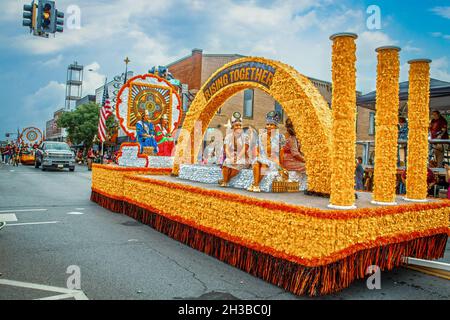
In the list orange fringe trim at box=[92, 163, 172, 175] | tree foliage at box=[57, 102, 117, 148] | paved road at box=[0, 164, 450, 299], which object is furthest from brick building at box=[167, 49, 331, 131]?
paved road at box=[0, 164, 450, 299]

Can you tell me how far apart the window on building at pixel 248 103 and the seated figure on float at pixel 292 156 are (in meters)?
18.8

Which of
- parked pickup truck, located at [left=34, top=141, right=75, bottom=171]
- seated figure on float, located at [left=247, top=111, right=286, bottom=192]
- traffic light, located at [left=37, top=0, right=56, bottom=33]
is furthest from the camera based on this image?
parked pickup truck, located at [left=34, top=141, right=75, bottom=171]

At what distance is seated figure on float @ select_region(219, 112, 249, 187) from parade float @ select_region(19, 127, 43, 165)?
89.2ft

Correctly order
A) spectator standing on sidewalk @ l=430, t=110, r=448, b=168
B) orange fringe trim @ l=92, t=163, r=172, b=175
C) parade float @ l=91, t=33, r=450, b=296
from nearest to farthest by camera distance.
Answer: parade float @ l=91, t=33, r=450, b=296 → orange fringe trim @ l=92, t=163, r=172, b=175 → spectator standing on sidewalk @ l=430, t=110, r=448, b=168

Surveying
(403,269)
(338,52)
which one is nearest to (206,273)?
(403,269)

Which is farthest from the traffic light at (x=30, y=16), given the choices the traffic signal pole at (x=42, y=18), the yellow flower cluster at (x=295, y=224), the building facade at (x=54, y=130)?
the building facade at (x=54, y=130)

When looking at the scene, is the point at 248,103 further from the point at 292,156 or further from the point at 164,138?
the point at 292,156

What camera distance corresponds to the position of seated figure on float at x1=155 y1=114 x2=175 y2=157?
10078 millimetres

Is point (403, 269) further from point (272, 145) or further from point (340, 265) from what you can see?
point (272, 145)

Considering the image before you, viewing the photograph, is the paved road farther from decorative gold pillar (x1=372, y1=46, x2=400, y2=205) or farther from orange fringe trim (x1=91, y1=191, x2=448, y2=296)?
decorative gold pillar (x1=372, y1=46, x2=400, y2=205)

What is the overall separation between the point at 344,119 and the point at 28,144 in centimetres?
3198

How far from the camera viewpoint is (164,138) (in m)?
10.2

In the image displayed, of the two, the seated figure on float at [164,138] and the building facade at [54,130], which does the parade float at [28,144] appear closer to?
the seated figure on float at [164,138]

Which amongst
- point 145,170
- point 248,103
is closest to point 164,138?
point 145,170
